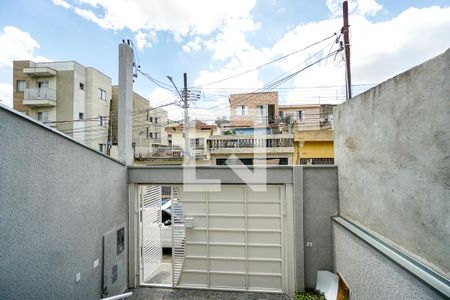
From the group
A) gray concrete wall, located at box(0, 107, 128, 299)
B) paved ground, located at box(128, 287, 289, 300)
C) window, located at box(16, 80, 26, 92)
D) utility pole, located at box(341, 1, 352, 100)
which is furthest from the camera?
window, located at box(16, 80, 26, 92)

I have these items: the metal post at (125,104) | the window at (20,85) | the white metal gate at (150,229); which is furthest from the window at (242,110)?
the window at (20,85)

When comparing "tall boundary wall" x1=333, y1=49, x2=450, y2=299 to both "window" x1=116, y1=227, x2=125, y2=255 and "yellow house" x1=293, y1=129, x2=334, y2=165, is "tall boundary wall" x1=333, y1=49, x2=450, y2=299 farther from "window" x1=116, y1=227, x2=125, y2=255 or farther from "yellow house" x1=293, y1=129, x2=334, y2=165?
"yellow house" x1=293, y1=129, x2=334, y2=165

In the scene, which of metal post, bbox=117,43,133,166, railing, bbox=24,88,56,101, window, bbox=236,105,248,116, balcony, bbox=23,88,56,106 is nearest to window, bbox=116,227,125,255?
metal post, bbox=117,43,133,166

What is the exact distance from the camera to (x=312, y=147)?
13.0 m

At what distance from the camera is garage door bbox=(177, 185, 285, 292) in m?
6.24

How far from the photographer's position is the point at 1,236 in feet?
9.28

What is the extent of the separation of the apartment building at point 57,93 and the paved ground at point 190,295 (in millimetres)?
16784

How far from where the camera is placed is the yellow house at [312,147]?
1277cm

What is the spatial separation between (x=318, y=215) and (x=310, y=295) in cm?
185

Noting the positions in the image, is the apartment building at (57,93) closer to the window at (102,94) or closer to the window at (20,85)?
the window at (20,85)

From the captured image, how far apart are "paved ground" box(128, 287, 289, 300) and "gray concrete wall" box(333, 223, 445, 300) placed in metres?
2.01

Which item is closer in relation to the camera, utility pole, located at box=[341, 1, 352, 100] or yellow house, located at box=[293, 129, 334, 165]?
utility pole, located at box=[341, 1, 352, 100]

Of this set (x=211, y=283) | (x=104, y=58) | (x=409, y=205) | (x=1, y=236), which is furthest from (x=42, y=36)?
(x=409, y=205)

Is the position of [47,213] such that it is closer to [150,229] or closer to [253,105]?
[150,229]
